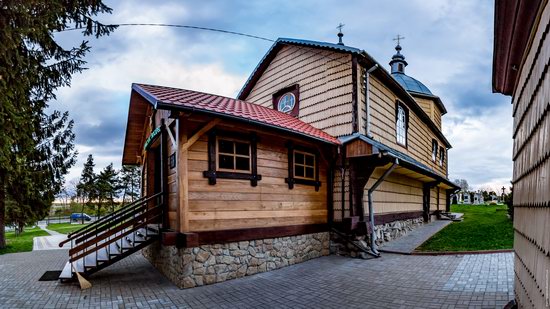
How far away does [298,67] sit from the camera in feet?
36.6

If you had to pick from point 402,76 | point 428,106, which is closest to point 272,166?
point 428,106

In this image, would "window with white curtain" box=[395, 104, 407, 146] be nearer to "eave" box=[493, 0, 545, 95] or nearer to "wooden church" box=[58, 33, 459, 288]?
"wooden church" box=[58, 33, 459, 288]

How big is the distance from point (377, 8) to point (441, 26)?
187cm

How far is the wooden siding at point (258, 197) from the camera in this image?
631cm

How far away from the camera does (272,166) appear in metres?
7.67

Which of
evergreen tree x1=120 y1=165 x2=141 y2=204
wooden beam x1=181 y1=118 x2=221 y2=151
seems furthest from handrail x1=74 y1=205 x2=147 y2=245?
evergreen tree x1=120 y1=165 x2=141 y2=204

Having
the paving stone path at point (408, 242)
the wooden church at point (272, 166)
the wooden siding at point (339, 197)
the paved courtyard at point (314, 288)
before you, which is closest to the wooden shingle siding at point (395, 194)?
the wooden church at point (272, 166)

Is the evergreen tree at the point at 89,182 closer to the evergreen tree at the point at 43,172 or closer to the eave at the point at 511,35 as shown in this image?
the evergreen tree at the point at 43,172

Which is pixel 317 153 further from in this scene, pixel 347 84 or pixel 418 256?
pixel 418 256

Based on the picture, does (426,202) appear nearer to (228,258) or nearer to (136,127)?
(228,258)

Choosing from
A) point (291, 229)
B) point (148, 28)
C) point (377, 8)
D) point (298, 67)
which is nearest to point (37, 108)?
point (148, 28)

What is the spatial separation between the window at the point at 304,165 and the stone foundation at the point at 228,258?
160cm

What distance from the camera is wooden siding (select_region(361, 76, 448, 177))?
990cm

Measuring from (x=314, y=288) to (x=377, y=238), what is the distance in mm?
4358
